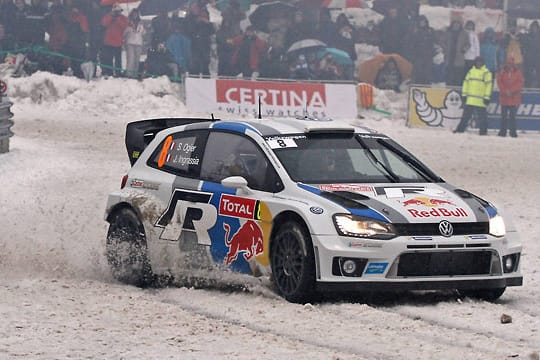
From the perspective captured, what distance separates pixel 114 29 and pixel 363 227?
69.0 ft

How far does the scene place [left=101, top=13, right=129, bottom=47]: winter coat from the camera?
2878cm

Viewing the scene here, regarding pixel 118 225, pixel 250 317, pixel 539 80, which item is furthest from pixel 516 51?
pixel 250 317

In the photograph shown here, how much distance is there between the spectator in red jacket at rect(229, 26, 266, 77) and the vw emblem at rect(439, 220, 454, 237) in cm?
2031

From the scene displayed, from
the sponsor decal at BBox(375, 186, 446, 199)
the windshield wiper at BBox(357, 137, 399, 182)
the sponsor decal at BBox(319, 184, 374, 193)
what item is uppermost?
the windshield wiper at BBox(357, 137, 399, 182)

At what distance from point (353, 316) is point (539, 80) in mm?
23521

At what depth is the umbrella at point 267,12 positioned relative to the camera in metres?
30.0

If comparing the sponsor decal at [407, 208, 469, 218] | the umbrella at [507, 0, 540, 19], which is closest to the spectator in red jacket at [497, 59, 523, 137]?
the umbrella at [507, 0, 540, 19]

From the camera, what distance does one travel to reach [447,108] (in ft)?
96.1

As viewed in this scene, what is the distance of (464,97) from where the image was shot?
29219mm

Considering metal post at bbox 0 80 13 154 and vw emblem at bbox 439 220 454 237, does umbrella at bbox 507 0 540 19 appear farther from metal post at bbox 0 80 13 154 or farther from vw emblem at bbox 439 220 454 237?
vw emblem at bbox 439 220 454 237

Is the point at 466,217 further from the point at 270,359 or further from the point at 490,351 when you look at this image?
the point at 270,359

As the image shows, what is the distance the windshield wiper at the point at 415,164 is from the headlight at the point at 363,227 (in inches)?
52.0

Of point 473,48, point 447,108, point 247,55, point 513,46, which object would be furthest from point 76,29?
point 513,46

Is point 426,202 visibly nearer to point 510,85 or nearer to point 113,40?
point 113,40
